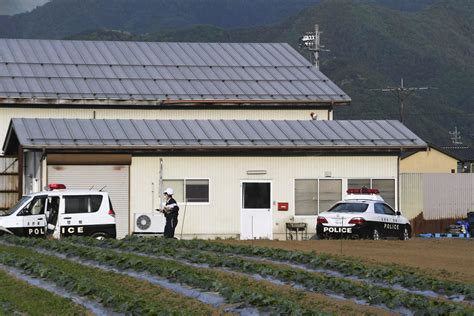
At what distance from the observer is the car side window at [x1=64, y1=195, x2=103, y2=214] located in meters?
33.2

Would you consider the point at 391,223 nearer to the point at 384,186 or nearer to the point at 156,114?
the point at 384,186

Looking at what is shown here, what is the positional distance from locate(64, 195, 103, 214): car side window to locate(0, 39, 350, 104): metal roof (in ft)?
43.6

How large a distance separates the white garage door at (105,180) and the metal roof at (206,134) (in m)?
0.79

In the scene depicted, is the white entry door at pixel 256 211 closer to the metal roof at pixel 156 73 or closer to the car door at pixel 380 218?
the car door at pixel 380 218

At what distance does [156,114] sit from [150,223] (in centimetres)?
976

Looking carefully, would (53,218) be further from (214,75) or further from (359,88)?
(359,88)

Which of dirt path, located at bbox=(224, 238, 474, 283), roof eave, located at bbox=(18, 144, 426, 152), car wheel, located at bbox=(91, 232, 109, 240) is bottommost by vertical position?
dirt path, located at bbox=(224, 238, 474, 283)

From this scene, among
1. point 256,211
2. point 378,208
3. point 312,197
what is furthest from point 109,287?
point 312,197

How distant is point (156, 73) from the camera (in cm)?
5044

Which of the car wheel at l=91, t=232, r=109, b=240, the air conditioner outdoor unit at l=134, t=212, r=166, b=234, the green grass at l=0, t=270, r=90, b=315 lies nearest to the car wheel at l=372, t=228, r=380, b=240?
the air conditioner outdoor unit at l=134, t=212, r=166, b=234

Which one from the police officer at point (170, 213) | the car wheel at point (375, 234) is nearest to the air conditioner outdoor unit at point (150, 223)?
the police officer at point (170, 213)

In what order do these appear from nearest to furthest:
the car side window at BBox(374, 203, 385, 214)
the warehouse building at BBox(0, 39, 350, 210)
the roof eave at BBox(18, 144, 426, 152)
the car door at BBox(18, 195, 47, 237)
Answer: the car door at BBox(18, 195, 47, 237) < the car side window at BBox(374, 203, 385, 214) < the roof eave at BBox(18, 144, 426, 152) < the warehouse building at BBox(0, 39, 350, 210)

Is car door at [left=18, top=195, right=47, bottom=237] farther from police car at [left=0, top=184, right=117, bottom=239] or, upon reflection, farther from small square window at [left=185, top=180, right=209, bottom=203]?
small square window at [left=185, top=180, right=209, bottom=203]

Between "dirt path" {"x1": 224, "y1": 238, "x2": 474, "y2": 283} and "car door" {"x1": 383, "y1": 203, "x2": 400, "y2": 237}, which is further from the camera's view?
"car door" {"x1": 383, "y1": 203, "x2": 400, "y2": 237}
